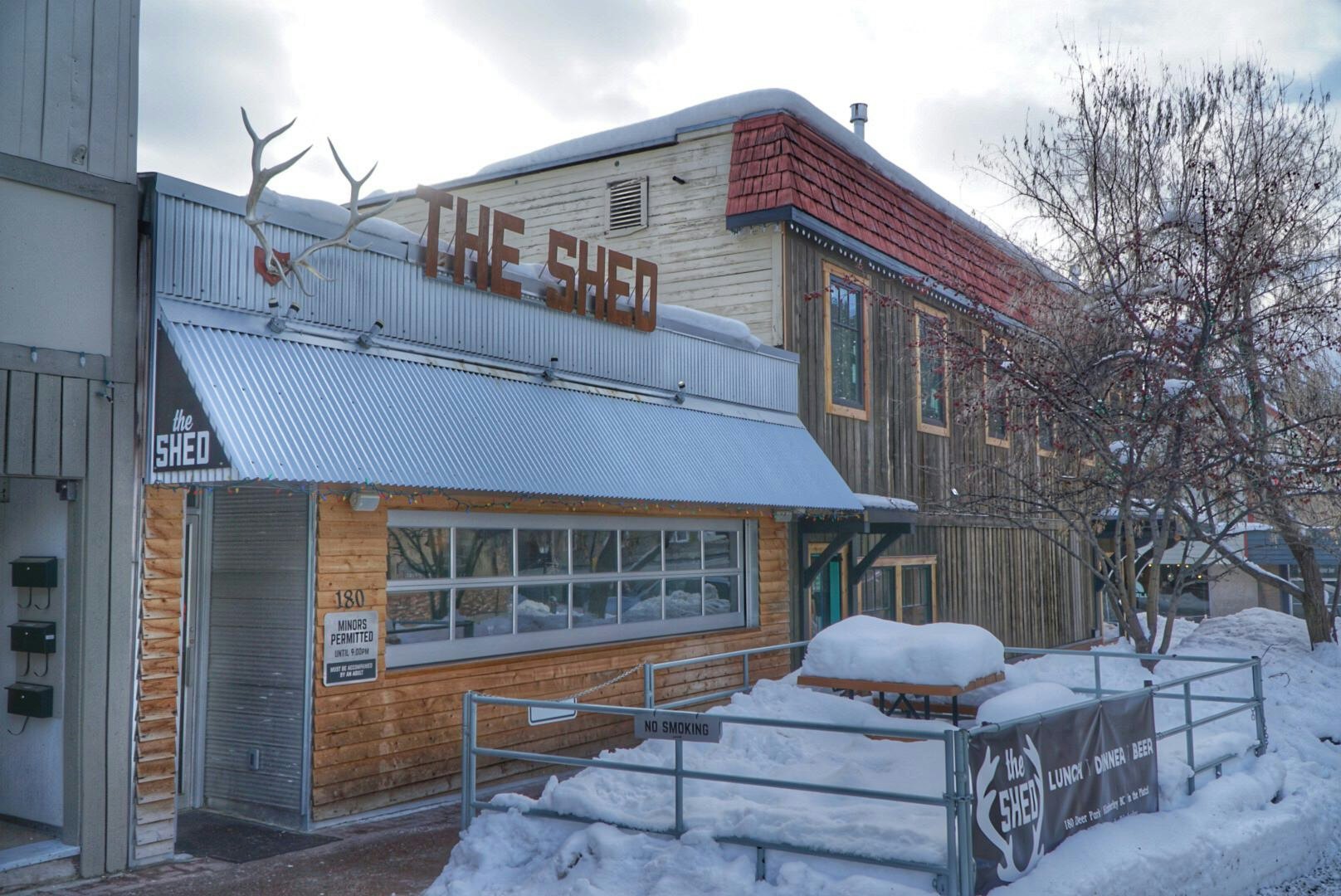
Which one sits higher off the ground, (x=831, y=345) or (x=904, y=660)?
(x=831, y=345)

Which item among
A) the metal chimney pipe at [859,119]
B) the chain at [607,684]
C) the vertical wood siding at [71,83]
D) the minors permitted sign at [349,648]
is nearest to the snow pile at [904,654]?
the chain at [607,684]

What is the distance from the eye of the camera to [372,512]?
9492 mm

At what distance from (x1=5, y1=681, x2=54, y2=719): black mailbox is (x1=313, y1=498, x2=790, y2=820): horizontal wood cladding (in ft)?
6.22

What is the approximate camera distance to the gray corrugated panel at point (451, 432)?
7961mm

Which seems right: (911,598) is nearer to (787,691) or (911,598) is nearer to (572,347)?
(787,691)

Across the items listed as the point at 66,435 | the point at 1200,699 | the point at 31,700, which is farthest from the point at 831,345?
the point at 31,700

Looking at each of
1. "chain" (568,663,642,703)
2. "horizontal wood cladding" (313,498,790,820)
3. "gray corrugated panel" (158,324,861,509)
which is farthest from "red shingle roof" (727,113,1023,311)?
"chain" (568,663,642,703)

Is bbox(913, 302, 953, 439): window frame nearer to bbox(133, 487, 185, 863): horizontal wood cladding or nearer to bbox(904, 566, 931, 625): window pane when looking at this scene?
bbox(904, 566, 931, 625): window pane

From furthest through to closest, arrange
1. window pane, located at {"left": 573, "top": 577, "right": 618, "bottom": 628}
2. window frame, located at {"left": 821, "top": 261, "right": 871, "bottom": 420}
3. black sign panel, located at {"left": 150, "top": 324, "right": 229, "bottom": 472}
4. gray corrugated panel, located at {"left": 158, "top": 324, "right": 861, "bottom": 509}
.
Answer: window frame, located at {"left": 821, "top": 261, "right": 871, "bottom": 420} → window pane, located at {"left": 573, "top": 577, "right": 618, "bottom": 628} → gray corrugated panel, located at {"left": 158, "top": 324, "right": 861, "bottom": 509} → black sign panel, located at {"left": 150, "top": 324, "right": 229, "bottom": 472}

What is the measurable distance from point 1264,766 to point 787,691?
4566mm

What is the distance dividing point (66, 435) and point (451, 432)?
10.0ft

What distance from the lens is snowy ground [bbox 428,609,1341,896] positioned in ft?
22.5

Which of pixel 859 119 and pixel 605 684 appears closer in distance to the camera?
pixel 605 684

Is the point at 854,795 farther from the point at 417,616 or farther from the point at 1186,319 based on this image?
the point at 1186,319
